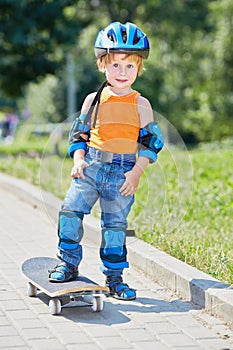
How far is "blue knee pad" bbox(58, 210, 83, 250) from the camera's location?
545 centimetres

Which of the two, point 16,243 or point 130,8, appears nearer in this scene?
point 16,243

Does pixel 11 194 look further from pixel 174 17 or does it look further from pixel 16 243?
pixel 174 17

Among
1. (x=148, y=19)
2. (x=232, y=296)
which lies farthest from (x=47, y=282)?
(x=148, y=19)

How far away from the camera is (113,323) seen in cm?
501

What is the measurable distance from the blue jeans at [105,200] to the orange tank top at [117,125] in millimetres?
108

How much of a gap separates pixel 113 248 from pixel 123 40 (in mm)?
1350

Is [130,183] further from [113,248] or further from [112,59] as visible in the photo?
[112,59]

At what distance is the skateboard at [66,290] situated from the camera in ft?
16.9

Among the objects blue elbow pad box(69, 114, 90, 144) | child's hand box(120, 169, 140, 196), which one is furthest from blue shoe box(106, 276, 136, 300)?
blue elbow pad box(69, 114, 90, 144)

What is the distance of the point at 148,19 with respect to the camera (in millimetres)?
37375

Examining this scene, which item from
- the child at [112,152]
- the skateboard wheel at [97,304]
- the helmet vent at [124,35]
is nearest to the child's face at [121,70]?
the child at [112,152]

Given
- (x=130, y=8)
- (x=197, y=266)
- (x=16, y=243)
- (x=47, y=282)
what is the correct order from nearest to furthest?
(x=47, y=282)
(x=197, y=266)
(x=16, y=243)
(x=130, y=8)

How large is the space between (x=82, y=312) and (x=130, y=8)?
3075 centimetres

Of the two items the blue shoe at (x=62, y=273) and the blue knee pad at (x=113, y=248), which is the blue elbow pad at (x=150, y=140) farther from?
the blue shoe at (x=62, y=273)
